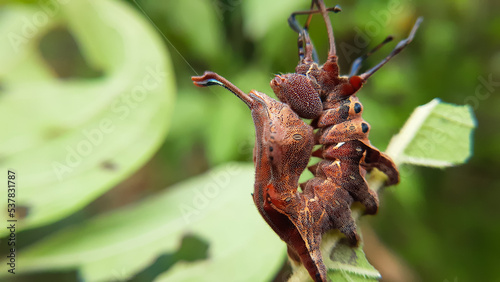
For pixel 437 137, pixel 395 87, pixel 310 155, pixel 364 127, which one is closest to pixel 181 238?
pixel 310 155

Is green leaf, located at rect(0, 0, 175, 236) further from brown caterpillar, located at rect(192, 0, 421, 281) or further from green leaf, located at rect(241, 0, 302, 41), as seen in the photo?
brown caterpillar, located at rect(192, 0, 421, 281)

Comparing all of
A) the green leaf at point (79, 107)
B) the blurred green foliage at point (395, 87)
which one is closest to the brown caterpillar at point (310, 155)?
the green leaf at point (79, 107)

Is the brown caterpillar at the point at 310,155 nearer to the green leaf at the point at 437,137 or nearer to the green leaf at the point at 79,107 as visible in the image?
the green leaf at the point at 437,137

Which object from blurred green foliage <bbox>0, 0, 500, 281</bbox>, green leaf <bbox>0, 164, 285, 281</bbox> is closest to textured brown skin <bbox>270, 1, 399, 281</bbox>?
green leaf <bbox>0, 164, 285, 281</bbox>

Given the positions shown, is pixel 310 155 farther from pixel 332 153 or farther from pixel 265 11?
pixel 265 11

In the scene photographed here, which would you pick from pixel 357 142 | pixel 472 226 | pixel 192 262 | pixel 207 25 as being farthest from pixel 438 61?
pixel 192 262
